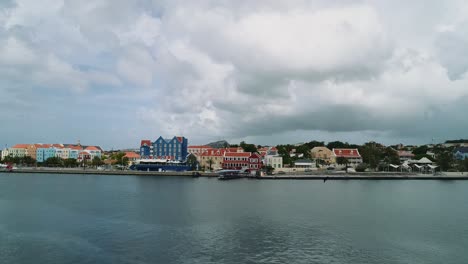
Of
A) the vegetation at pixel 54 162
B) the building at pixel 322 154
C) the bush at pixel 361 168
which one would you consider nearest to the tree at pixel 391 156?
the bush at pixel 361 168

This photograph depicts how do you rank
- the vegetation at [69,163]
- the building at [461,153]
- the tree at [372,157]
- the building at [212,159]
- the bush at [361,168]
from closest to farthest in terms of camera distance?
the bush at [361,168] → the tree at [372,157] → the building at [212,159] → the building at [461,153] → the vegetation at [69,163]

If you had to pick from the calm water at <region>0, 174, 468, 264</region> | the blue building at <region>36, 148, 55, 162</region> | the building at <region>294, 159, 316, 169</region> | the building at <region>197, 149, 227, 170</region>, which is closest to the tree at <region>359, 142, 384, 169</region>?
the building at <region>294, 159, 316, 169</region>

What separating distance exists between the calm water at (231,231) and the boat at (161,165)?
1598 inches

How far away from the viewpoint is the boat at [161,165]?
69625 millimetres

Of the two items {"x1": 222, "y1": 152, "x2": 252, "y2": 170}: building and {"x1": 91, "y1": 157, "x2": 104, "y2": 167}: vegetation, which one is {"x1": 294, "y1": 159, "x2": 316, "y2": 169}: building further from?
{"x1": 91, "y1": 157, "x2": 104, "y2": 167}: vegetation

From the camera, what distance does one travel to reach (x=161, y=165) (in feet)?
229

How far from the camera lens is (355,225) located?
1969cm

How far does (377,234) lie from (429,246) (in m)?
2.48

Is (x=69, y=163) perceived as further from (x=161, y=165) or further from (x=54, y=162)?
(x=161, y=165)

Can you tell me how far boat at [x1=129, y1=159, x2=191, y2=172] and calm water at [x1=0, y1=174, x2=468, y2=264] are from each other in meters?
40.6

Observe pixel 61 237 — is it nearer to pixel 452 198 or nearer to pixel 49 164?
pixel 452 198

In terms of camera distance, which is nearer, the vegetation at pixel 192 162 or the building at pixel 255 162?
the building at pixel 255 162

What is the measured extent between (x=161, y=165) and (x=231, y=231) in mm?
54114

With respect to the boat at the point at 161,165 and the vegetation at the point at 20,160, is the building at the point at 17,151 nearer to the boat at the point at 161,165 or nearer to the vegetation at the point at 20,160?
the vegetation at the point at 20,160
